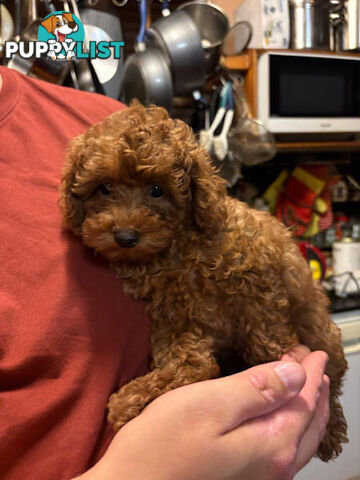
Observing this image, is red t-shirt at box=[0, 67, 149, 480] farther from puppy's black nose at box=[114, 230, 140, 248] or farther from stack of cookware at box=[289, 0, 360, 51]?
stack of cookware at box=[289, 0, 360, 51]

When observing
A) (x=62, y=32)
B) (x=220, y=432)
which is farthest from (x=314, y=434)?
(x=62, y=32)

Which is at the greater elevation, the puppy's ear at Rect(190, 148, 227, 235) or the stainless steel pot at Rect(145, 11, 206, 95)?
the stainless steel pot at Rect(145, 11, 206, 95)

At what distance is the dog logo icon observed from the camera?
136cm

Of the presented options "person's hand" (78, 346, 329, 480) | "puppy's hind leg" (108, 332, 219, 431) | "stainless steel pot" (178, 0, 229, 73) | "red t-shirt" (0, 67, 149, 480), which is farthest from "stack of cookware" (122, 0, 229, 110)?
"person's hand" (78, 346, 329, 480)

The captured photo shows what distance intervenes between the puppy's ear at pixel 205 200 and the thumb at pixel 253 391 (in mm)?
245

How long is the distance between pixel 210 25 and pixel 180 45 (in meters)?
0.45

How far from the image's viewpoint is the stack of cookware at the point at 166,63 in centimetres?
175

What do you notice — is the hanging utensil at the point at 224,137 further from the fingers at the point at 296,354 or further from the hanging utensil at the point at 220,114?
the fingers at the point at 296,354

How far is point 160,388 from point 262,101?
1834 millimetres

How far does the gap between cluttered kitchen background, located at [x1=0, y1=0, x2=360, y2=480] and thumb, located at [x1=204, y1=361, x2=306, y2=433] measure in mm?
1212

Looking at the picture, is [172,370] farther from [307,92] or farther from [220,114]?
[307,92]

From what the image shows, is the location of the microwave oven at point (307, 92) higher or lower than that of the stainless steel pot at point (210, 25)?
lower

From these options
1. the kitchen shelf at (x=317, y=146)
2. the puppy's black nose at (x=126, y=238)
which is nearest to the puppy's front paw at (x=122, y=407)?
the puppy's black nose at (x=126, y=238)

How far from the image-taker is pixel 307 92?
7.51ft
